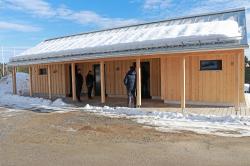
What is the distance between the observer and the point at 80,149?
6.71 meters

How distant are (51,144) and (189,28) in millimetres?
8988

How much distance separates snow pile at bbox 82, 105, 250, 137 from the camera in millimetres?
8320

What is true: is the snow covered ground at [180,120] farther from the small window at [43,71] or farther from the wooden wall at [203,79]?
the small window at [43,71]

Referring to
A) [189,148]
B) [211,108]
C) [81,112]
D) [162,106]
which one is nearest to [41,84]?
[81,112]

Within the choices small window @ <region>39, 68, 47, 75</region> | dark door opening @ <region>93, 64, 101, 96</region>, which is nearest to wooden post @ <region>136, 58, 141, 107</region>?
dark door opening @ <region>93, 64, 101, 96</region>

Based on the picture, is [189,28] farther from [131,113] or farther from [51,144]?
[51,144]

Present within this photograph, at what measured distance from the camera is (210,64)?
12859mm

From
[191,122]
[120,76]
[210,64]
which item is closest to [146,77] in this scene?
[120,76]

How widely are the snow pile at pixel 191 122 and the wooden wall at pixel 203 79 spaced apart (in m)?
2.60

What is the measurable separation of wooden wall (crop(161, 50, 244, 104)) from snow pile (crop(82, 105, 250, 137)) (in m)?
2.60

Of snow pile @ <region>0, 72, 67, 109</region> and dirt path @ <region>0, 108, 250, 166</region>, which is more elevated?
snow pile @ <region>0, 72, 67, 109</region>

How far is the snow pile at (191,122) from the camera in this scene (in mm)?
8320

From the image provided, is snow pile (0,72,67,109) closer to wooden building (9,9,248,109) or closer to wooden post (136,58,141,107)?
wooden building (9,9,248,109)

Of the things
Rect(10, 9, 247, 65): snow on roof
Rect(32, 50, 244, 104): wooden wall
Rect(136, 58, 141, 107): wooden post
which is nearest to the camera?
Rect(10, 9, 247, 65): snow on roof
